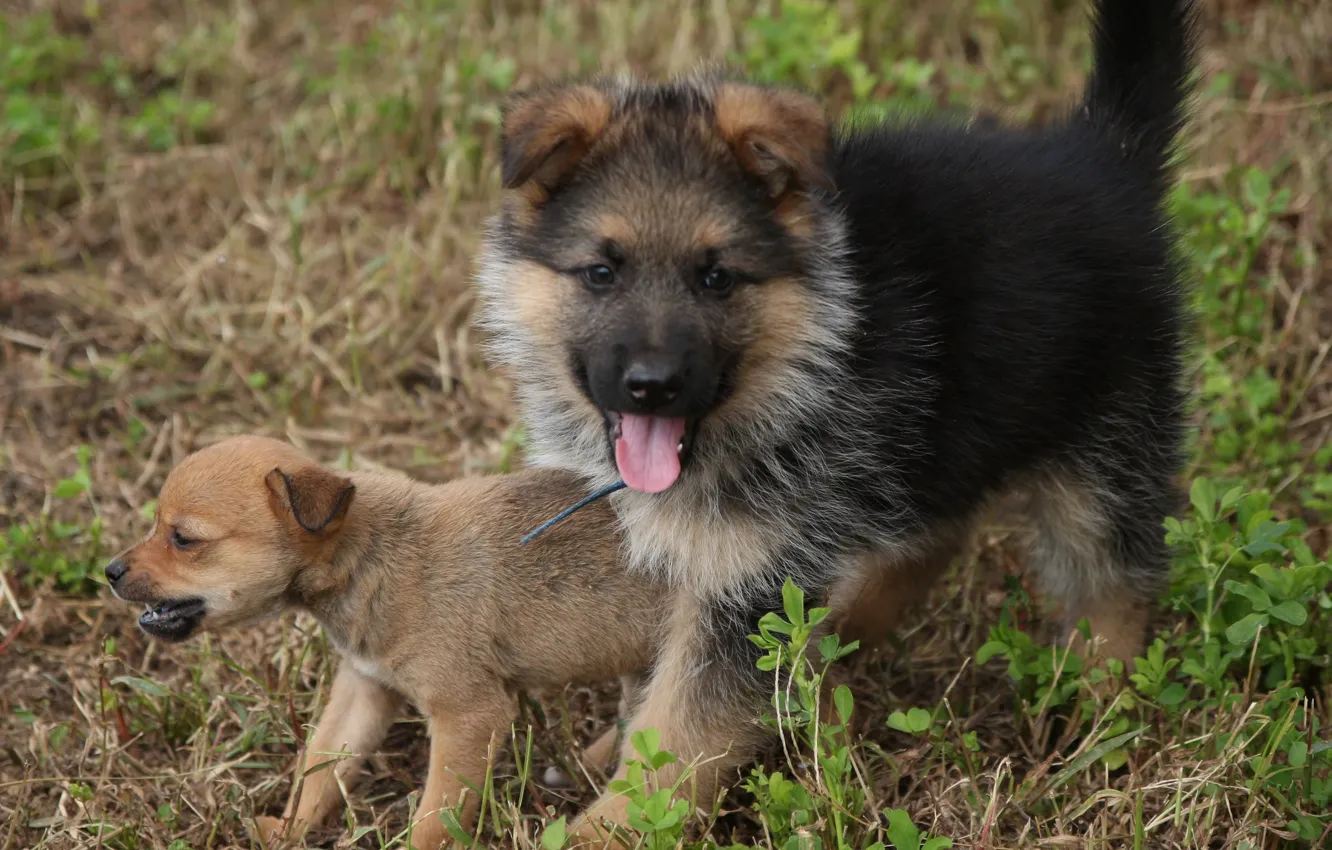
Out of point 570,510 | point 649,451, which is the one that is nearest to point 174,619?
point 570,510

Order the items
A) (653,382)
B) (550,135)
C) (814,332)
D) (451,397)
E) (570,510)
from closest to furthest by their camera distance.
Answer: (653,382) < (550,135) < (814,332) < (570,510) < (451,397)

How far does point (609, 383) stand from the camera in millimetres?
3137

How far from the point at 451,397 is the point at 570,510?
1748 millimetres

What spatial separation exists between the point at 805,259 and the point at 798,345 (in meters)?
0.18

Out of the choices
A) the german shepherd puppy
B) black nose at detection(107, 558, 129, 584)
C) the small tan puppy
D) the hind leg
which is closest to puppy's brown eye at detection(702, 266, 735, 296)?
the german shepherd puppy

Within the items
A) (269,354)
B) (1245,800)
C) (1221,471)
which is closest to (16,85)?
(269,354)

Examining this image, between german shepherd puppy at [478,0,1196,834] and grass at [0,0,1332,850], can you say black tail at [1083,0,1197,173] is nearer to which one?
german shepherd puppy at [478,0,1196,834]

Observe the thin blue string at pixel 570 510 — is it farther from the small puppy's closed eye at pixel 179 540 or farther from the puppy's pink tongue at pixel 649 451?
the small puppy's closed eye at pixel 179 540

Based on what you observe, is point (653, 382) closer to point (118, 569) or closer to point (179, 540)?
point (179, 540)

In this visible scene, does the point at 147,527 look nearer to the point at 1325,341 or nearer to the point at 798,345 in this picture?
the point at 798,345

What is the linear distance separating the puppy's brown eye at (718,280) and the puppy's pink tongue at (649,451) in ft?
0.95

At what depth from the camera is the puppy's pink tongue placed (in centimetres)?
325

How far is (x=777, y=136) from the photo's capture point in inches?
123

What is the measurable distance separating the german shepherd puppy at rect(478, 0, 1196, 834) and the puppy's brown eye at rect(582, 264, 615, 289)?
0.04ft
